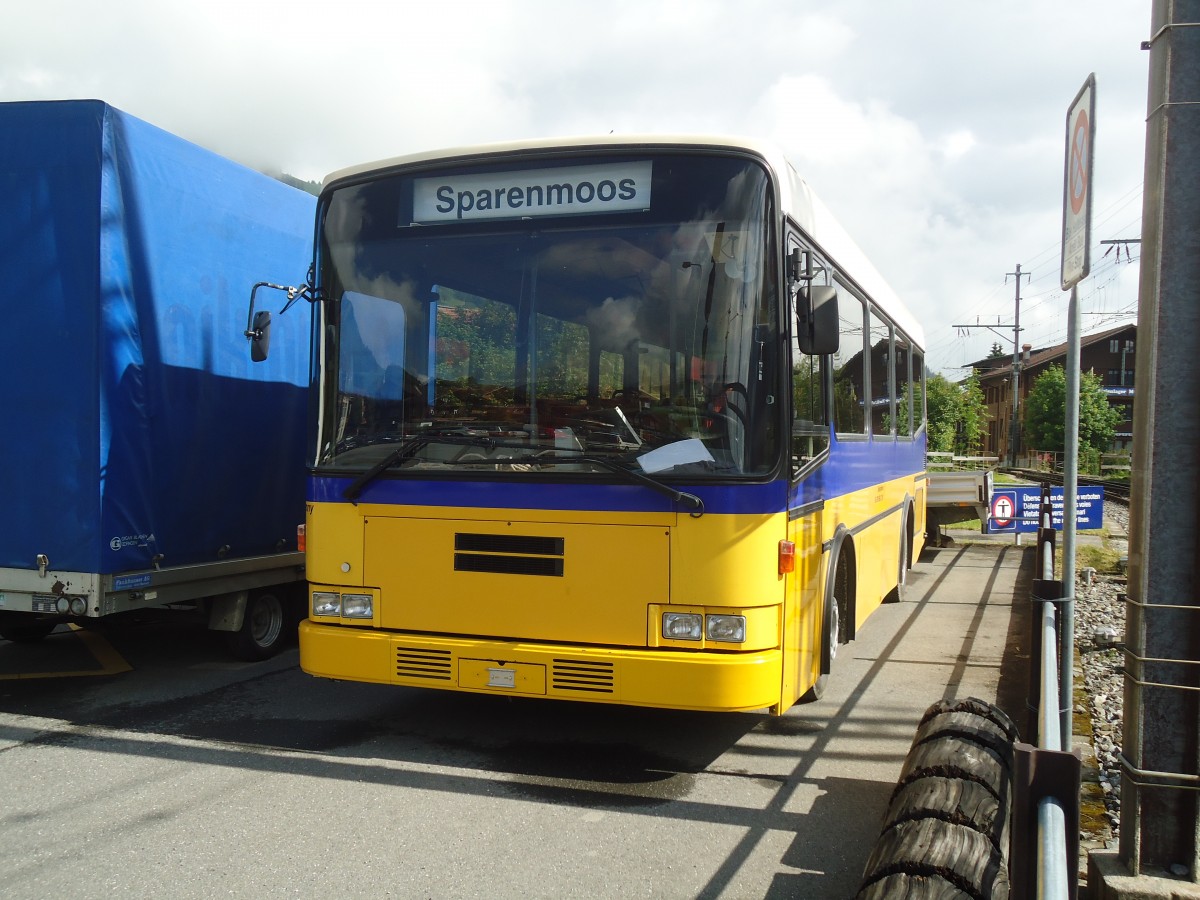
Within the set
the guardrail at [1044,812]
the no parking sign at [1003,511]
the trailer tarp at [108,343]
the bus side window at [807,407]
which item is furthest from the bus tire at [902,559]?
the guardrail at [1044,812]

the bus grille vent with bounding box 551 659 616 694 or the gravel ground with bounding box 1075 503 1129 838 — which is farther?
the gravel ground with bounding box 1075 503 1129 838

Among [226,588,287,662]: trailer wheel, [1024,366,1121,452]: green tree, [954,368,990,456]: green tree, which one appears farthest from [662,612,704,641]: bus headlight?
[1024,366,1121,452]: green tree

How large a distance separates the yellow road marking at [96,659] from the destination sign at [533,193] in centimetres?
459

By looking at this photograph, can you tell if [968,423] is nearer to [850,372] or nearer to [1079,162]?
[850,372]

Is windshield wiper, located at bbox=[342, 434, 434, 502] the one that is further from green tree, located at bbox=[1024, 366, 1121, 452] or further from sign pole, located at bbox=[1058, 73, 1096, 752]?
green tree, located at bbox=[1024, 366, 1121, 452]

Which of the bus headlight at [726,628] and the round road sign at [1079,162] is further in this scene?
the bus headlight at [726,628]

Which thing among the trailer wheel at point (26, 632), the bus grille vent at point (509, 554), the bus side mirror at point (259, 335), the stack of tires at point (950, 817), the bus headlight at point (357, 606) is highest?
the bus side mirror at point (259, 335)

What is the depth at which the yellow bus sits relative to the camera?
4941 millimetres

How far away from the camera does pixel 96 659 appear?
26.6ft

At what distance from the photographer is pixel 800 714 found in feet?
22.1

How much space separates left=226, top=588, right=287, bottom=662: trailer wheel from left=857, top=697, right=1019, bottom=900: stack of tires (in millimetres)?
5262

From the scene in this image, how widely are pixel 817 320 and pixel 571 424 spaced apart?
4.49 ft

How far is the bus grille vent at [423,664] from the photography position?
5285mm

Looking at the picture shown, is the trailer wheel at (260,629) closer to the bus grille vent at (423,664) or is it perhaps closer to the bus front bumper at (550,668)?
the bus front bumper at (550,668)
